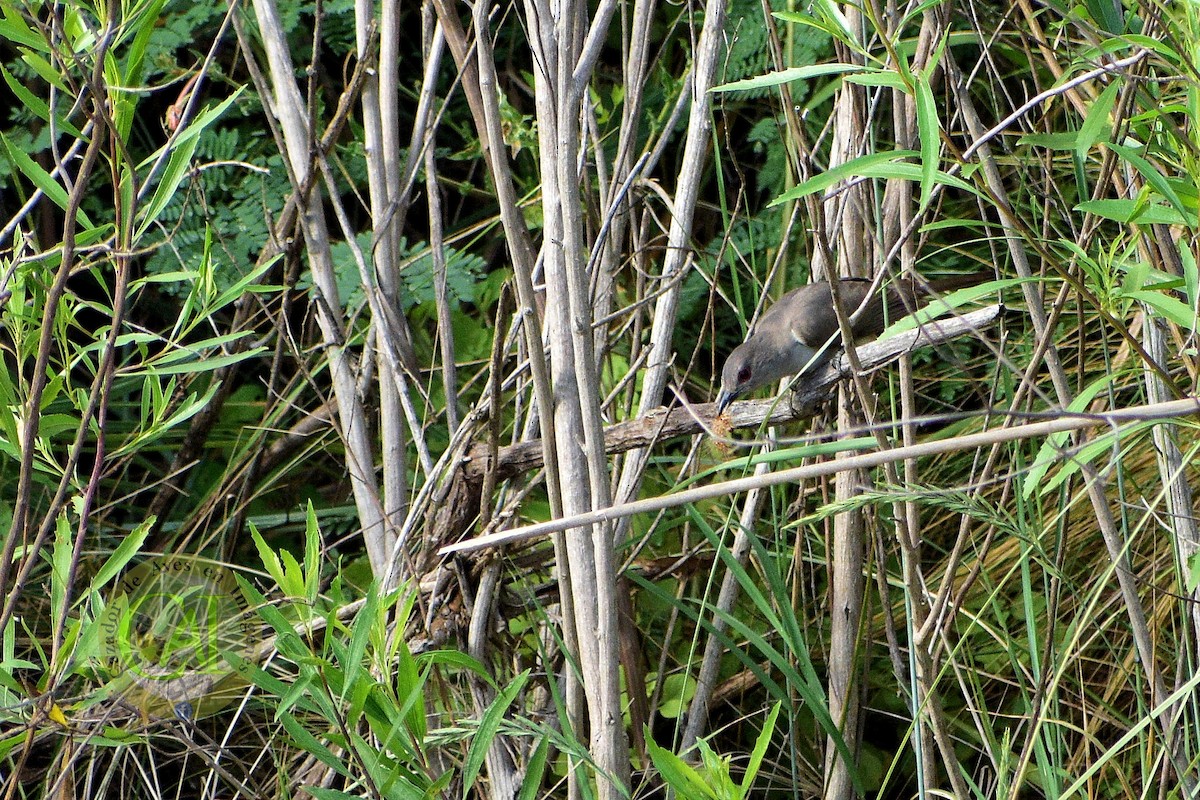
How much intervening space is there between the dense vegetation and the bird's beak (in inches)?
4.7

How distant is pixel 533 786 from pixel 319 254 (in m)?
1.74

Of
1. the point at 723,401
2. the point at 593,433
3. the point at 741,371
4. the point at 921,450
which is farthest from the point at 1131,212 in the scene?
the point at 741,371

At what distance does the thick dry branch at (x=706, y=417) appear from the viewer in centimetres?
253

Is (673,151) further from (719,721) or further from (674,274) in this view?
(719,721)

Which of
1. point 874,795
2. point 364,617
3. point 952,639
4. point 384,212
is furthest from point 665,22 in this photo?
point 364,617

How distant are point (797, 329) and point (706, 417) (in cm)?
113

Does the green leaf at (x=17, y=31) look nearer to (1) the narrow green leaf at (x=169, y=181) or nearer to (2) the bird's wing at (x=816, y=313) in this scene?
(1) the narrow green leaf at (x=169, y=181)

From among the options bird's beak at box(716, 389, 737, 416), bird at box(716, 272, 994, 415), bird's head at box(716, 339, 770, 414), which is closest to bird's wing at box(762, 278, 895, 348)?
bird at box(716, 272, 994, 415)

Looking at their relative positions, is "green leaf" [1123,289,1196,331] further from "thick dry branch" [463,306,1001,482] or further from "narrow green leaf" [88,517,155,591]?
"narrow green leaf" [88,517,155,591]

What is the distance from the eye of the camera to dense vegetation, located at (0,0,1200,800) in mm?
1942

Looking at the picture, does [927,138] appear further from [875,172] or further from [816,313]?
[816,313]

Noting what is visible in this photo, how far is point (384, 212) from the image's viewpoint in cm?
310

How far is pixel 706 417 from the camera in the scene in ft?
9.24

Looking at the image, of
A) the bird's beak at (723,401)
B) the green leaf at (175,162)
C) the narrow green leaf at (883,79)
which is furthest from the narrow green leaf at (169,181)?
the bird's beak at (723,401)
